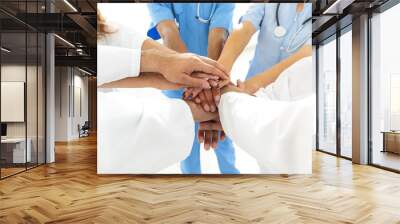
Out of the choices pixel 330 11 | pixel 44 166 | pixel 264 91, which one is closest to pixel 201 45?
pixel 264 91

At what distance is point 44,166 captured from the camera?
752 centimetres

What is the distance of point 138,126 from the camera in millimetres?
6051

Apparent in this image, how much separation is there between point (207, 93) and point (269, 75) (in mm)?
1051

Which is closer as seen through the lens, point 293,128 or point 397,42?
point 293,128

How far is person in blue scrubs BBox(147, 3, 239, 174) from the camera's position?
6109mm

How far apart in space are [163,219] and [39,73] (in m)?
4.94

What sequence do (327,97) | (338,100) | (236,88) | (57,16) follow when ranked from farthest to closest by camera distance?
1. (327,97)
2. (338,100)
3. (57,16)
4. (236,88)

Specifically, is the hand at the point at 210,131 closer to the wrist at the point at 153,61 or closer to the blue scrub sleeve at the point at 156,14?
the wrist at the point at 153,61

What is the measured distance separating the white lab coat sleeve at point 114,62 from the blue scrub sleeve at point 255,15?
6.01 ft

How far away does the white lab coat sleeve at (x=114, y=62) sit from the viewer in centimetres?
602

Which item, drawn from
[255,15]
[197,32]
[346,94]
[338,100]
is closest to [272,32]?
[255,15]

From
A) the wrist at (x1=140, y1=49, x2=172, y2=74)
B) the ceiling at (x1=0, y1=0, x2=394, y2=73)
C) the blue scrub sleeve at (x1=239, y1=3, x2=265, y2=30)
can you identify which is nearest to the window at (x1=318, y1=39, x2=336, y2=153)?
the ceiling at (x1=0, y1=0, x2=394, y2=73)

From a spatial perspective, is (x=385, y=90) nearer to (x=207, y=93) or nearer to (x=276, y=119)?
(x=276, y=119)

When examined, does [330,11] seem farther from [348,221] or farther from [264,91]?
[348,221]
